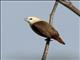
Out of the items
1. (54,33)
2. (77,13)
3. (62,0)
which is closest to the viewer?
(77,13)

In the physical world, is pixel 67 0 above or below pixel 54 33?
above

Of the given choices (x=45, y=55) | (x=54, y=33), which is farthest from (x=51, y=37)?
(x=45, y=55)

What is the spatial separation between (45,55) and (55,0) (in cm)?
24

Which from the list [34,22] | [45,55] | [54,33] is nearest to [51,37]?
[54,33]

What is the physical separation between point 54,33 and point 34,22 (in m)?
0.29

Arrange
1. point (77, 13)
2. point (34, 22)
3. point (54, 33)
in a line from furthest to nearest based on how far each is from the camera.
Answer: point (34, 22) → point (54, 33) → point (77, 13)

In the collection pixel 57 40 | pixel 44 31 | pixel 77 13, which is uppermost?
pixel 77 13

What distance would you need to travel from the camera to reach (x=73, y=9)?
42 cm

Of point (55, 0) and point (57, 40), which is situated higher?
point (55, 0)

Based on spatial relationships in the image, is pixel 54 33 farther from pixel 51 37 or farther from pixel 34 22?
pixel 34 22

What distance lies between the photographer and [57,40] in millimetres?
714

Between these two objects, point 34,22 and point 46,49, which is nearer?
point 46,49

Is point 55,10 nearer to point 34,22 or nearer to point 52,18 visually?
point 52,18

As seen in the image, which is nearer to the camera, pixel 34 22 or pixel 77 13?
pixel 77 13
